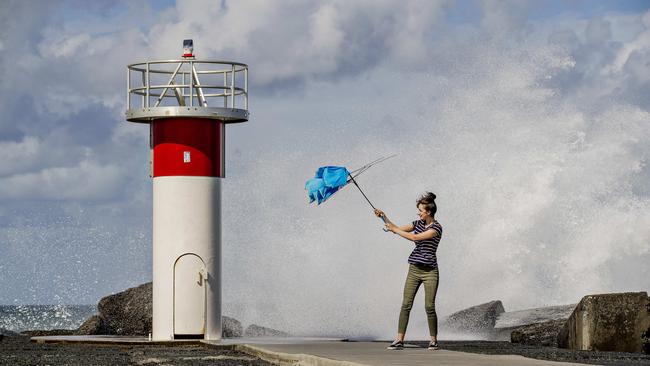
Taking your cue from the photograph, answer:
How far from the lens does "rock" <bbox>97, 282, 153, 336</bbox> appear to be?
20.0 metres

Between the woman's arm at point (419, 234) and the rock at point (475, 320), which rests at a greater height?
the woman's arm at point (419, 234)

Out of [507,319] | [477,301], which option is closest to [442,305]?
[477,301]

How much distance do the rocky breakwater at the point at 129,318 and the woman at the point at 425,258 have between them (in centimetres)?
800

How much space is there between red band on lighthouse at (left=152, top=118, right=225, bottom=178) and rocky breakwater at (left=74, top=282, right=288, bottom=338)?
4.94m

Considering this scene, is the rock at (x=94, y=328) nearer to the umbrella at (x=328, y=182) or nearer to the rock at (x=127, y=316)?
Answer: the rock at (x=127, y=316)

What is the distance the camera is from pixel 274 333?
20094mm

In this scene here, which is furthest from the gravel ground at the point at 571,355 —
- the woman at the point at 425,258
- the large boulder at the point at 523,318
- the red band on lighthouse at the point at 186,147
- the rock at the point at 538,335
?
the large boulder at the point at 523,318

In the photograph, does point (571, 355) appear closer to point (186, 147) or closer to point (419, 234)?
point (419, 234)

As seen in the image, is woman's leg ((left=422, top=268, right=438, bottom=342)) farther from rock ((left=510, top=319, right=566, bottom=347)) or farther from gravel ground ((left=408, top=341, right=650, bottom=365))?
rock ((left=510, top=319, right=566, bottom=347))

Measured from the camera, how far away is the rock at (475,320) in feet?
67.2

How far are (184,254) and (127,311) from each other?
213 inches

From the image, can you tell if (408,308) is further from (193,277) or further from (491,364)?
(193,277)

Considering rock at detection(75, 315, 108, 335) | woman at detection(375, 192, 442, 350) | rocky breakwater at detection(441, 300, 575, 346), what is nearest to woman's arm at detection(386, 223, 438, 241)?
woman at detection(375, 192, 442, 350)

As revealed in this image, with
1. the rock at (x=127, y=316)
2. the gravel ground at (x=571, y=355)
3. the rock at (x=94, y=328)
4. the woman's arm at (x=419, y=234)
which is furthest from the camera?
the rock at (x=94, y=328)
